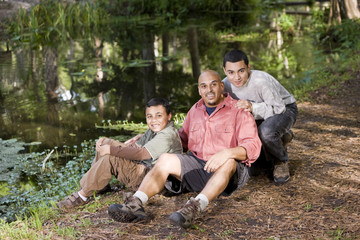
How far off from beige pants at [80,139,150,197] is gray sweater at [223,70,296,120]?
104 cm

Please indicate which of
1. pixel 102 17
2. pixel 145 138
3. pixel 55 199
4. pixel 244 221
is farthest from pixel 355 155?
pixel 102 17

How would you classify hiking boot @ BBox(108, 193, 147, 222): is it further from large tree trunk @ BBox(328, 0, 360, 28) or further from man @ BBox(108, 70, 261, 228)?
large tree trunk @ BBox(328, 0, 360, 28)

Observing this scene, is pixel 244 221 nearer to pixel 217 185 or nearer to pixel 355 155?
pixel 217 185

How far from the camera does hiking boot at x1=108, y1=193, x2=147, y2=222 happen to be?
3270 millimetres

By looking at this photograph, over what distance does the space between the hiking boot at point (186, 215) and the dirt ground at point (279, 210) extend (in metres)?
0.11

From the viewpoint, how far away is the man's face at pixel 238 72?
3.93 metres

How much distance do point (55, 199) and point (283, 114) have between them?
2.32 metres

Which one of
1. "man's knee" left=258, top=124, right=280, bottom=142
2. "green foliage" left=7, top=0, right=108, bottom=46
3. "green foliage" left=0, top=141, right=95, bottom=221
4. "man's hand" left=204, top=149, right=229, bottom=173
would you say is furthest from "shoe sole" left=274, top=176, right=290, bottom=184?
"green foliage" left=7, top=0, right=108, bottom=46

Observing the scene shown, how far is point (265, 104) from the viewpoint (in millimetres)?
3918

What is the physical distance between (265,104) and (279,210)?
903mm

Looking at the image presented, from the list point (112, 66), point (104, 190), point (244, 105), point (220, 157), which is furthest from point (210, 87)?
point (112, 66)

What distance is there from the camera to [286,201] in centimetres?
369

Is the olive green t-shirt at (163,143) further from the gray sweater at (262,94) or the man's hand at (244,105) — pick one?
the gray sweater at (262,94)

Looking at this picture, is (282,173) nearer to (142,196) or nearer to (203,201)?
(203,201)
